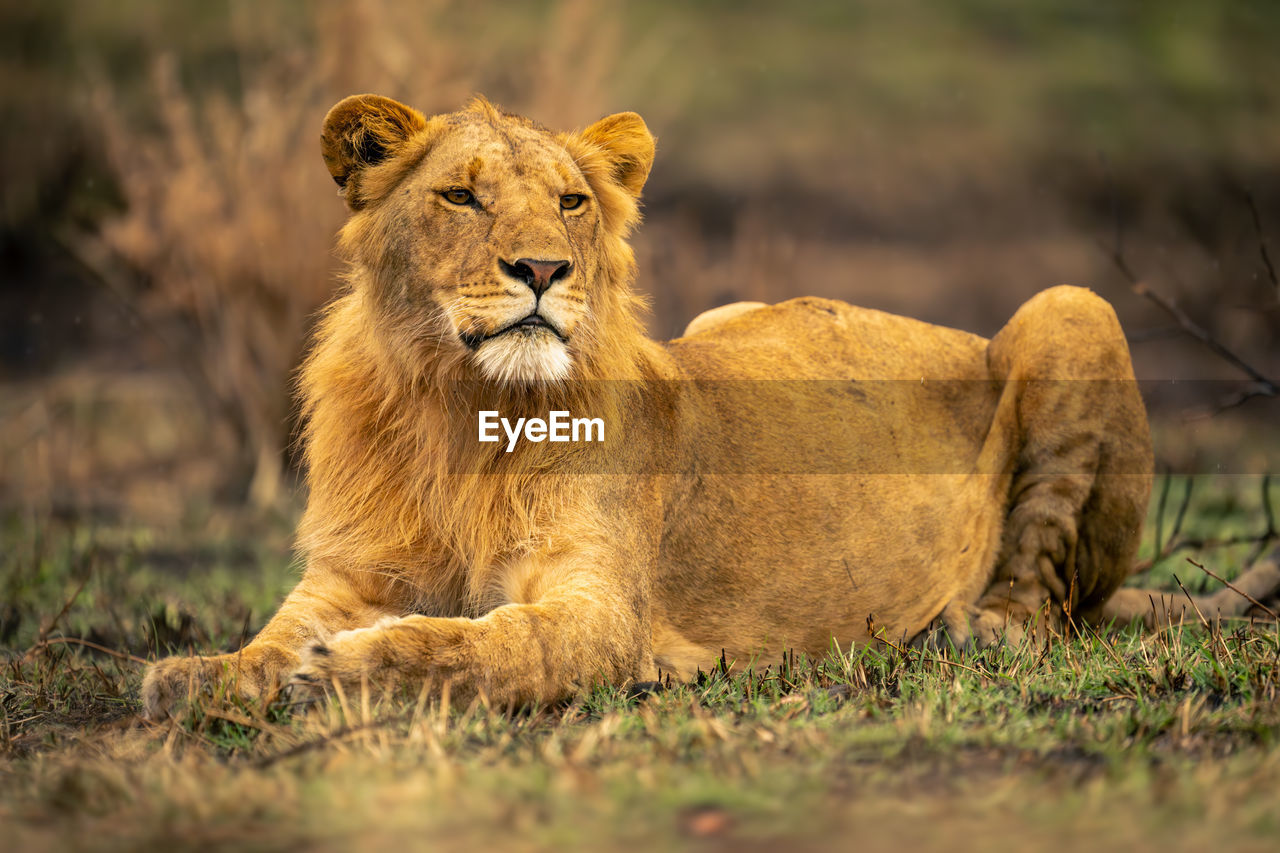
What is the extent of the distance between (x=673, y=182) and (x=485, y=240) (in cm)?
1894

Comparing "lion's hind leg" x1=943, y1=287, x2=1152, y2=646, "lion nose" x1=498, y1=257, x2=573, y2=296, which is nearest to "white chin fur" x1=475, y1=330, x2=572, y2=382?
"lion nose" x1=498, y1=257, x2=573, y2=296

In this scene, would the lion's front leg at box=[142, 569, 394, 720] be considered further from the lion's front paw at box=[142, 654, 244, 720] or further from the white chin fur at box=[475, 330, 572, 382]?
the white chin fur at box=[475, 330, 572, 382]

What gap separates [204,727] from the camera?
3.06 meters

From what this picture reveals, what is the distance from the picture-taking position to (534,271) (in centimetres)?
335

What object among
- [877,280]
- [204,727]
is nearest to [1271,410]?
[877,280]

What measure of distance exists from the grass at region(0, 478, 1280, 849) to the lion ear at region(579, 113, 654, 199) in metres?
1.59

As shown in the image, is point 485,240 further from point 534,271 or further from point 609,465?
point 609,465

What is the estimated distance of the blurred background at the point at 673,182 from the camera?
28.1ft

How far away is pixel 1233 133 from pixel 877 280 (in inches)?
349

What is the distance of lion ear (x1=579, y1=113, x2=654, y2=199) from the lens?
A: 13.5 ft

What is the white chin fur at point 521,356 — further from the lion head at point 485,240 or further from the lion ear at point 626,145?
the lion ear at point 626,145

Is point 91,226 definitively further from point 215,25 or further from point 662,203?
point 215,25

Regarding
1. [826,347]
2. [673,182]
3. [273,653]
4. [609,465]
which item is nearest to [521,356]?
[609,465]
